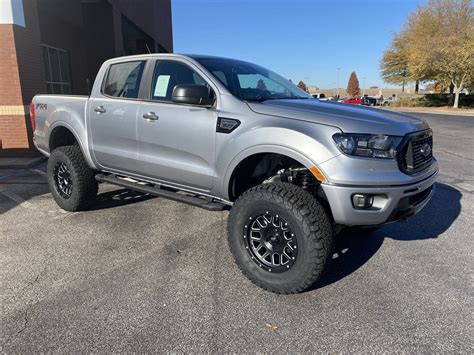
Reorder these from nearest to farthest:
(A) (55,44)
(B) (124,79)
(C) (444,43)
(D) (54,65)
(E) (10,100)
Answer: (B) (124,79) < (E) (10,100) < (A) (55,44) < (D) (54,65) < (C) (444,43)

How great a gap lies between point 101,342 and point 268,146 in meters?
1.87

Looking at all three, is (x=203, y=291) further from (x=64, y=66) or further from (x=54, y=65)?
(x=64, y=66)

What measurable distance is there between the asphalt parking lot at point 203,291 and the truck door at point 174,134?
0.83 m

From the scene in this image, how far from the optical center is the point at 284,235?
3.14 meters

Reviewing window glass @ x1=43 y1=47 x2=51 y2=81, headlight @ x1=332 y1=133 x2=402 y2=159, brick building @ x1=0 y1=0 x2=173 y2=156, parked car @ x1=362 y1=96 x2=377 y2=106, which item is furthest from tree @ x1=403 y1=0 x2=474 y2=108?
headlight @ x1=332 y1=133 x2=402 y2=159

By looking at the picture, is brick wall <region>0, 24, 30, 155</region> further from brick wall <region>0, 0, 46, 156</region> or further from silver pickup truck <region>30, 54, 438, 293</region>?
silver pickup truck <region>30, 54, 438, 293</region>

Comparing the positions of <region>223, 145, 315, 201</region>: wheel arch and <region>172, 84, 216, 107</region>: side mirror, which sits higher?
<region>172, 84, 216, 107</region>: side mirror

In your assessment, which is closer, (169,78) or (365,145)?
(365,145)

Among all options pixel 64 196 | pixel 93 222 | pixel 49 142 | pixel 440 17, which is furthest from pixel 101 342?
pixel 440 17

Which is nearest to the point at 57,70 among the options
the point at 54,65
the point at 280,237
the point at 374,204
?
the point at 54,65

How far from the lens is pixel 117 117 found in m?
4.31

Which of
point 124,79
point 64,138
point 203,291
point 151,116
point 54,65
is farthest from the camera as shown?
point 54,65

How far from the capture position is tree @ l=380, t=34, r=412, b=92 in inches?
1868

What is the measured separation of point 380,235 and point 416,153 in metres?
1.49
